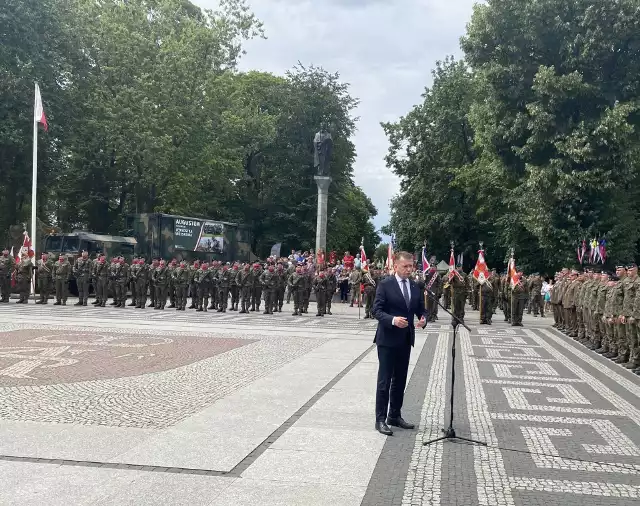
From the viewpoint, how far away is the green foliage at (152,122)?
34.8 m

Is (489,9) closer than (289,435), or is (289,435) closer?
(289,435)

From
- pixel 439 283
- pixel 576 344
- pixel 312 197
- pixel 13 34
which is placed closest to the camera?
pixel 576 344

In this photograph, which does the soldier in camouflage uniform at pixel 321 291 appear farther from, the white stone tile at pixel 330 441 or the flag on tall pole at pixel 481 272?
the white stone tile at pixel 330 441

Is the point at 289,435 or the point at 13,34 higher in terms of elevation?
the point at 13,34

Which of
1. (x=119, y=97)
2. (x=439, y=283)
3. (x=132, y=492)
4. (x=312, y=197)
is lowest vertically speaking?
(x=132, y=492)

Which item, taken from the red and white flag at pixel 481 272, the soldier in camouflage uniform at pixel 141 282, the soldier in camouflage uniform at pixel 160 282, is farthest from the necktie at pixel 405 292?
the soldier in camouflage uniform at pixel 141 282

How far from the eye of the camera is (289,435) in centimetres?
672

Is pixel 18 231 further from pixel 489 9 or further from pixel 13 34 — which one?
pixel 489 9

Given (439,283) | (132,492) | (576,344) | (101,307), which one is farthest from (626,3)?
(132,492)

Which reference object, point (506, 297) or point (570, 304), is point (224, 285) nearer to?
point (506, 297)

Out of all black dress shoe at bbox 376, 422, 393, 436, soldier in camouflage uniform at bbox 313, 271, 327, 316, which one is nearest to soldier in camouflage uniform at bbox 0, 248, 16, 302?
soldier in camouflage uniform at bbox 313, 271, 327, 316

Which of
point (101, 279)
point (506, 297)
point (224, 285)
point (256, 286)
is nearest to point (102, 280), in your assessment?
point (101, 279)

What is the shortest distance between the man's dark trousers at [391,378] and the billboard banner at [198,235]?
89.5ft

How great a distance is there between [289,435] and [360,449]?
79 centimetres
